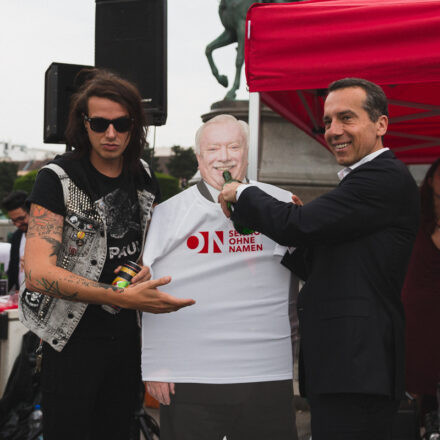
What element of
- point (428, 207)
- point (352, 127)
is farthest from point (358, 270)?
point (428, 207)

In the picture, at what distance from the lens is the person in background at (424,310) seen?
3051 millimetres

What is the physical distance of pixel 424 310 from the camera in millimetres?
3160

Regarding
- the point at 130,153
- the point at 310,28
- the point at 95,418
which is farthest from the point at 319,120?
the point at 95,418

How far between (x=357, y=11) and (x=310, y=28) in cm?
20

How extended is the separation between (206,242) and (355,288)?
23.4 inches

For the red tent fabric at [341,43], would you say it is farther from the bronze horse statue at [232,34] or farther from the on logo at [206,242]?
the bronze horse statue at [232,34]

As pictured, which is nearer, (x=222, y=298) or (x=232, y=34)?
(x=222, y=298)

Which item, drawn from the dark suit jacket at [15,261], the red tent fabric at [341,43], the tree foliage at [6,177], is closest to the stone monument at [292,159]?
the dark suit jacket at [15,261]

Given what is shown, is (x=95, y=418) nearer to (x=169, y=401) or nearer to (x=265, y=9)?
(x=169, y=401)

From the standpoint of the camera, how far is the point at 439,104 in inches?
139

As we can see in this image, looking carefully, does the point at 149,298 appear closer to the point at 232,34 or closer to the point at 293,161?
the point at 293,161

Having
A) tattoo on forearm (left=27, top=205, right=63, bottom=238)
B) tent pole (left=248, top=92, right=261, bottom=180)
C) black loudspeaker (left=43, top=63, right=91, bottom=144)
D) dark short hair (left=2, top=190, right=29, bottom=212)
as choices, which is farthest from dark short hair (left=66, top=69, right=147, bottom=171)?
dark short hair (left=2, top=190, right=29, bottom=212)

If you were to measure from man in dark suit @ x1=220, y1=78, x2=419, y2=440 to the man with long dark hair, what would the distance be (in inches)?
18.4

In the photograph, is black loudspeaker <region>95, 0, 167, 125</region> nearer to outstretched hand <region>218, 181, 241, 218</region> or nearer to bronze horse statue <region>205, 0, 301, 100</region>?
outstretched hand <region>218, 181, 241, 218</region>
